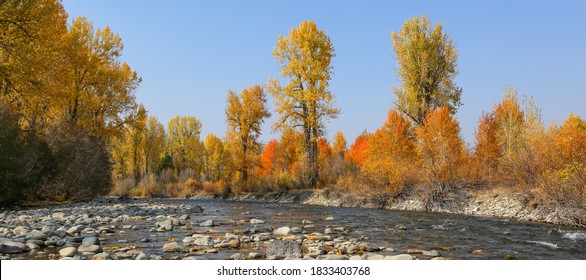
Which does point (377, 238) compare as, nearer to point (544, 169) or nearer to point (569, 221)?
point (569, 221)

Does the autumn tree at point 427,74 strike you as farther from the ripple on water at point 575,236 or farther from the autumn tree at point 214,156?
the autumn tree at point 214,156

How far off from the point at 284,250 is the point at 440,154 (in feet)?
50.9

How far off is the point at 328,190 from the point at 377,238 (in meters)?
16.6

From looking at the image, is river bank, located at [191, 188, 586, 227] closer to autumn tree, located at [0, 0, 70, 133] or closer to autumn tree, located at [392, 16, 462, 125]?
autumn tree, located at [392, 16, 462, 125]

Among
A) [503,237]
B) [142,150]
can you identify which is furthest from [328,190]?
[142,150]

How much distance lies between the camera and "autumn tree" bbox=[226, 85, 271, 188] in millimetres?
35750

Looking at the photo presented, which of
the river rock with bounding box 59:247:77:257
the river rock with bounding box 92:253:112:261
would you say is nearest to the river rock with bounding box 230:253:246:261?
the river rock with bounding box 92:253:112:261

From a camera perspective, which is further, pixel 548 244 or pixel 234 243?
pixel 548 244

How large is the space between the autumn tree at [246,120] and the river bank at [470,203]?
9.90 m

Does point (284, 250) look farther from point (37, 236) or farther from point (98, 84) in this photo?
point (98, 84)

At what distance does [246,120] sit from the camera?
118ft

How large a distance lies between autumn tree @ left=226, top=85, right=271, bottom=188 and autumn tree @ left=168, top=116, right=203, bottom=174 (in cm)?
2238

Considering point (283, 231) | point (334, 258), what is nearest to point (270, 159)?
point (283, 231)

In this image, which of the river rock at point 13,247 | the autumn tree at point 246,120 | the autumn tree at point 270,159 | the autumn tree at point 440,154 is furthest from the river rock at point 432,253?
the autumn tree at point 270,159
